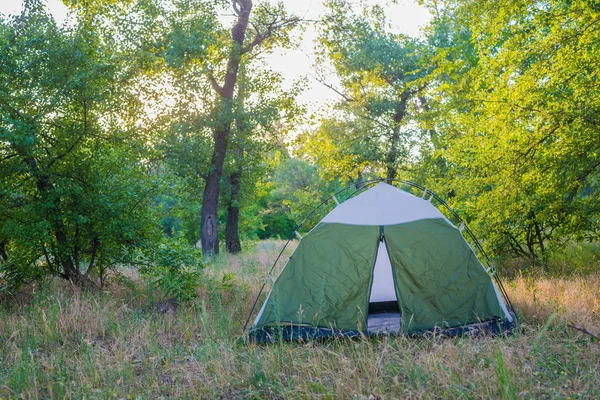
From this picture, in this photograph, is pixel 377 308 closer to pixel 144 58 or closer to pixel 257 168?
pixel 144 58

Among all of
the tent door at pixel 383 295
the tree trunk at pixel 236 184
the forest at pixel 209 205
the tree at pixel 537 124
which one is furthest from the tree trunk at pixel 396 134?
the tent door at pixel 383 295

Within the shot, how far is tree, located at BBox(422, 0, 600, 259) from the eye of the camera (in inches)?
317

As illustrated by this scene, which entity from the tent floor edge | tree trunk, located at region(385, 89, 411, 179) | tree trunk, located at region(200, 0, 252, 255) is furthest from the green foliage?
tree trunk, located at region(385, 89, 411, 179)

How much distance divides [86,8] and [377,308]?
9.19m

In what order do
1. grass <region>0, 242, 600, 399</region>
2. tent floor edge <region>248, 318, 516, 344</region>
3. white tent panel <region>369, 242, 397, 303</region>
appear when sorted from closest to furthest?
grass <region>0, 242, 600, 399</region> < tent floor edge <region>248, 318, 516, 344</region> < white tent panel <region>369, 242, 397, 303</region>

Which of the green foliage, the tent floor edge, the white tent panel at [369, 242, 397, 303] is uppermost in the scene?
the green foliage

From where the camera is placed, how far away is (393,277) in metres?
6.60

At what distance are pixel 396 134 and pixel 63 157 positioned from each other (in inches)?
517

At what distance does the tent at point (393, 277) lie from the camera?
6.47 m

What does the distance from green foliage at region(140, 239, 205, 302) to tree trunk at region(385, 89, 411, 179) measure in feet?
38.4

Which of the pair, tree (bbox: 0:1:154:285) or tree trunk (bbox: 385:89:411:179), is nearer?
tree (bbox: 0:1:154:285)

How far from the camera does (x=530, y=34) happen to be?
29.2 feet

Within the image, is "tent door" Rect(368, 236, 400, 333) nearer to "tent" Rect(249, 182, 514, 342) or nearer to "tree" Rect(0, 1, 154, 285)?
"tent" Rect(249, 182, 514, 342)

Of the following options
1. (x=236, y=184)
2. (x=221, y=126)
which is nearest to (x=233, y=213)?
(x=236, y=184)
